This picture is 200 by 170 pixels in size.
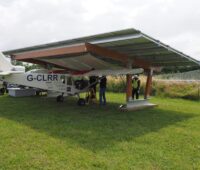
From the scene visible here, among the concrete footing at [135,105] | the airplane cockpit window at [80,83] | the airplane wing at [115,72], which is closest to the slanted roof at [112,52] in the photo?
the airplane wing at [115,72]

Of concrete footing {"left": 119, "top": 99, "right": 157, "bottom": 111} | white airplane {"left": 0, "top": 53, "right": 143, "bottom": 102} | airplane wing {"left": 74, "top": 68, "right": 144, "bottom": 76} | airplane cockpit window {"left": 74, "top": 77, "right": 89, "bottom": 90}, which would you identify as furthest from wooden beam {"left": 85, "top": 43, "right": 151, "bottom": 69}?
airplane cockpit window {"left": 74, "top": 77, "right": 89, "bottom": 90}

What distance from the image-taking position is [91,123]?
37.0 ft

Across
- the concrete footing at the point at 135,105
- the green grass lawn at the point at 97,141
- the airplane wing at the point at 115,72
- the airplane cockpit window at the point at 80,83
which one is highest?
the airplane wing at the point at 115,72

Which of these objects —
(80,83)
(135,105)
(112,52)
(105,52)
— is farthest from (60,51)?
(135,105)

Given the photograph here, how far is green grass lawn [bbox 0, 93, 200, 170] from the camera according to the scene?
262 inches

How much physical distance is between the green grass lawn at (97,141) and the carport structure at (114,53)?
2.96m

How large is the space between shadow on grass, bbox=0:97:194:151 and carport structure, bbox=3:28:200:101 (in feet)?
9.01

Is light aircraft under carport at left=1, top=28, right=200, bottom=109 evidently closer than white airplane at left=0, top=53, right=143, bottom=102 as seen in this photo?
Yes

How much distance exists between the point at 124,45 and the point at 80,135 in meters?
5.74

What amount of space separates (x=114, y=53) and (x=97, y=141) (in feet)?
22.5

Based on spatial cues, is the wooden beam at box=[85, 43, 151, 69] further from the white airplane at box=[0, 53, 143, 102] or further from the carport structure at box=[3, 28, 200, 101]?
the white airplane at box=[0, 53, 143, 102]

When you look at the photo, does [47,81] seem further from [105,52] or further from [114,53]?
[105,52]

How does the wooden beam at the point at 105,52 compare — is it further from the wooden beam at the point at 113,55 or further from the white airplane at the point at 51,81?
the white airplane at the point at 51,81

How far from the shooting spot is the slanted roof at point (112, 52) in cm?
1229
